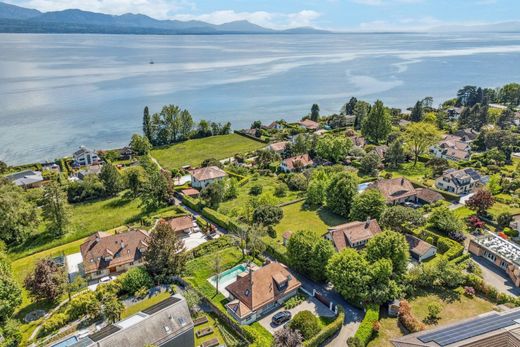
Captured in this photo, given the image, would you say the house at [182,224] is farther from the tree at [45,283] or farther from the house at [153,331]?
the house at [153,331]

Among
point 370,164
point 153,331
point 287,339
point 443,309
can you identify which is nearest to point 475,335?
point 443,309

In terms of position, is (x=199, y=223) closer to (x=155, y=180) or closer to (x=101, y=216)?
(x=155, y=180)

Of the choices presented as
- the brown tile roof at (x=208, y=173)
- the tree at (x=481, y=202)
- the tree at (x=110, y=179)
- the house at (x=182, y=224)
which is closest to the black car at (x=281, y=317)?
the house at (x=182, y=224)

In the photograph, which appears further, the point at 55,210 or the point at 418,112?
the point at 418,112

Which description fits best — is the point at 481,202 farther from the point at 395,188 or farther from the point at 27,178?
the point at 27,178

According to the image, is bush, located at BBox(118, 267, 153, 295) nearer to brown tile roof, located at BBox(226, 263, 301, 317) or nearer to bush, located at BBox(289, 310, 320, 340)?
brown tile roof, located at BBox(226, 263, 301, 317)
